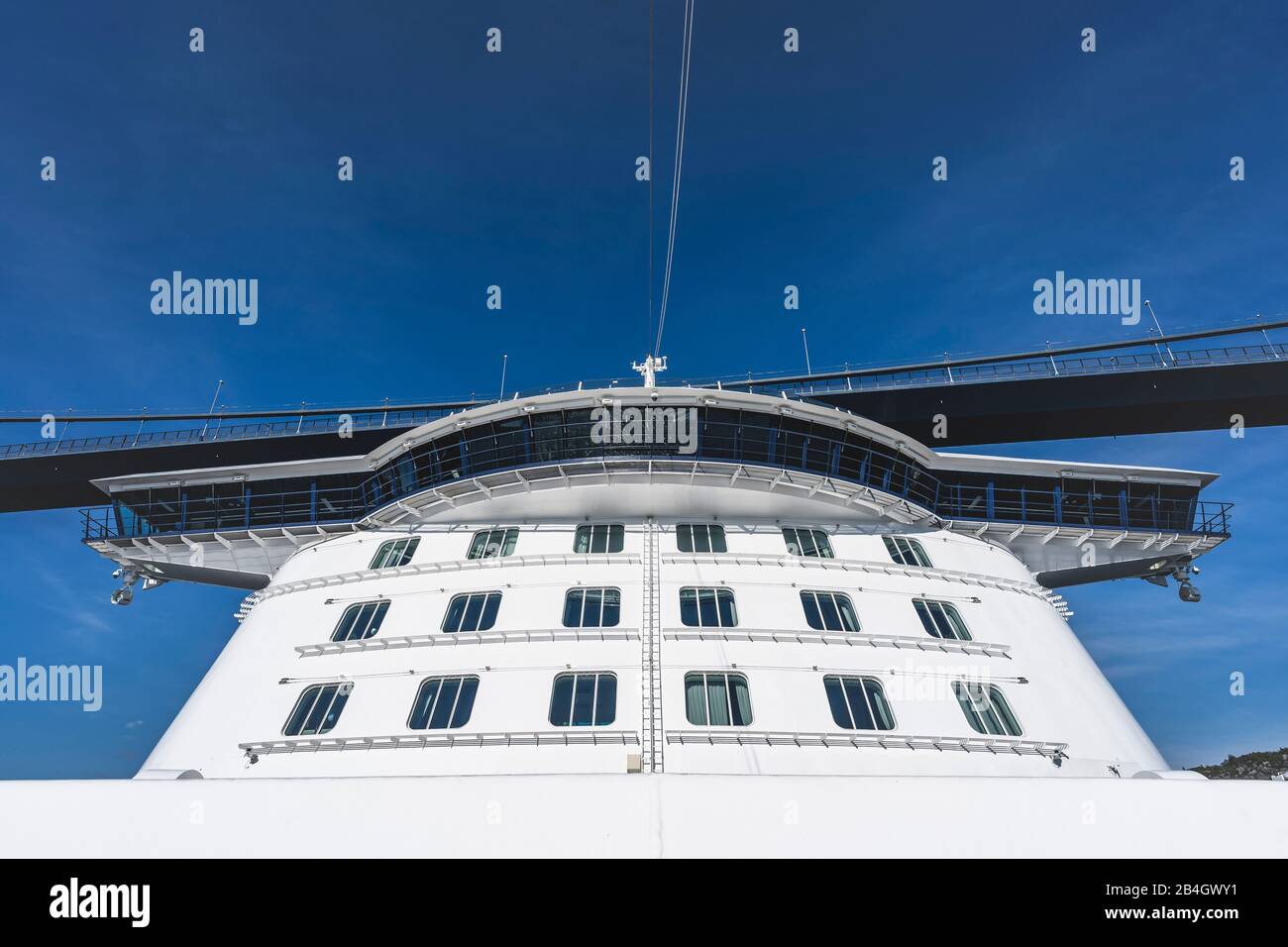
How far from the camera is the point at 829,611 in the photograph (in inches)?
656

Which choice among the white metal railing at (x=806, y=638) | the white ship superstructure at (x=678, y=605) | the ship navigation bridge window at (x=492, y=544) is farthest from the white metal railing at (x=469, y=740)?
the ship navigation bridge window at (x=492, y=544)

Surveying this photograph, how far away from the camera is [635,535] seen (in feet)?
61.9

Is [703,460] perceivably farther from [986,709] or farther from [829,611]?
[986,709]

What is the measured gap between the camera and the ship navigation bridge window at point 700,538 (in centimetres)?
1839

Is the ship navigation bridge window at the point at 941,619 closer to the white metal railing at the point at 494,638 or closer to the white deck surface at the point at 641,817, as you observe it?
the white metal railing at the point at 494,638

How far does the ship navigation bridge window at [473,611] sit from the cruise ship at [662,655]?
0.11 meters

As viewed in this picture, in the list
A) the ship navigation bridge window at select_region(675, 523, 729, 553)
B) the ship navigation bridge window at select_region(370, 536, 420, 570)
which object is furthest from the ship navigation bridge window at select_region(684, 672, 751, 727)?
the ship navigation bridge window at select_region(370, 536, 420, 570)

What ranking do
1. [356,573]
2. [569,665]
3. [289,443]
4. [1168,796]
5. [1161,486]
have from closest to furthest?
1. [1168,796]
2. [569,665]
3. [356,573]
4. [1161,486]
5. [289,443]
